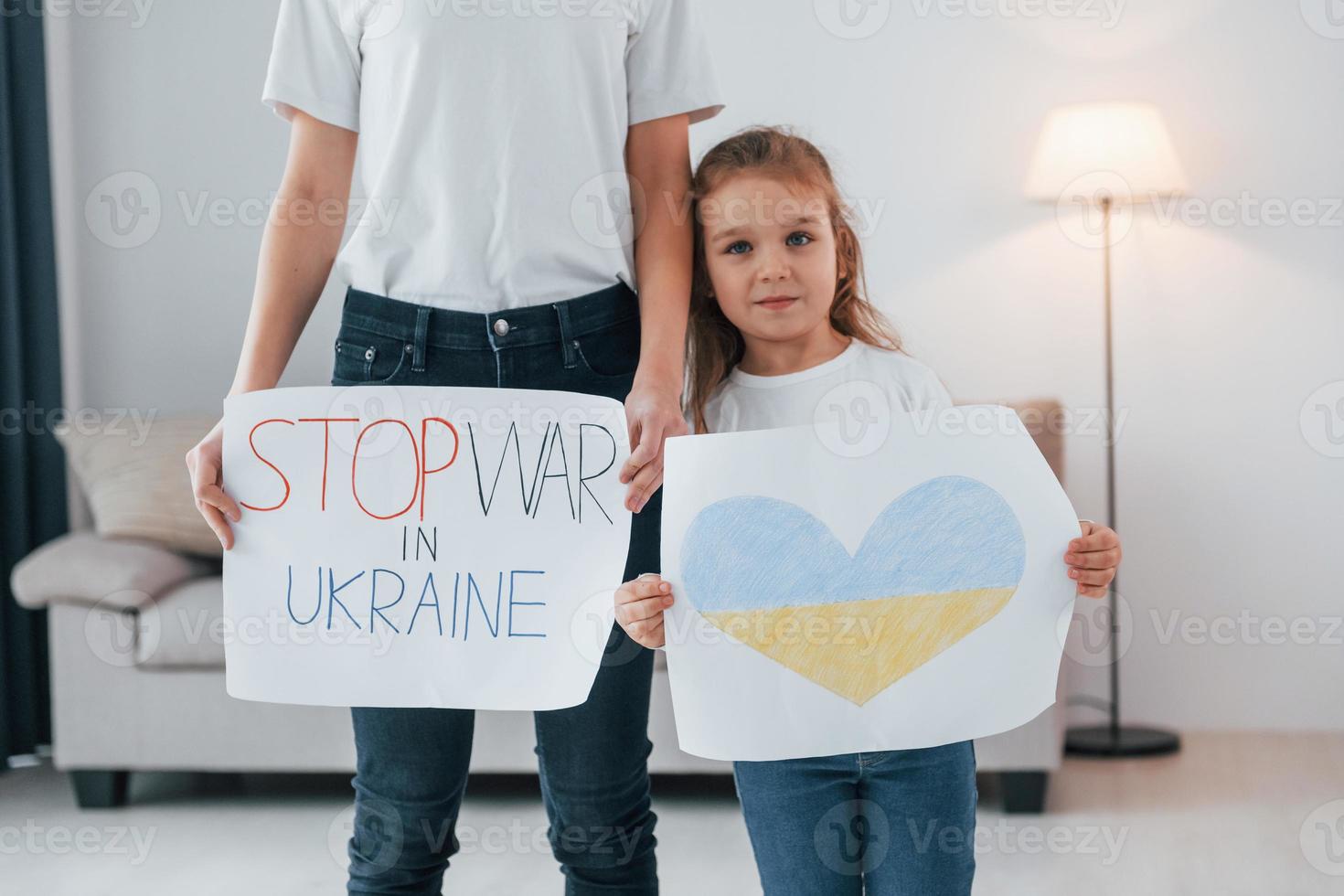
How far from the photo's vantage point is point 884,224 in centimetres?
283

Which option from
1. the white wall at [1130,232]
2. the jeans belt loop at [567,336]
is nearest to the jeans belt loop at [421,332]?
the jeans belt loop at [567,336]

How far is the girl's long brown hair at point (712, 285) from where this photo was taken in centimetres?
114

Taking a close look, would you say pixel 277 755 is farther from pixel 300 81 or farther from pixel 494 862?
pixel 300 81

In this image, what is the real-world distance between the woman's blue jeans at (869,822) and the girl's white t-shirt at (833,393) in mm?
300

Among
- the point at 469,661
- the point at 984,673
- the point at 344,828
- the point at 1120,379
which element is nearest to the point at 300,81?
the point at 469,661

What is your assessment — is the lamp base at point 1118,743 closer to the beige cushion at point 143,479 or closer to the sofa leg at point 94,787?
the beige cushion at point 143,479

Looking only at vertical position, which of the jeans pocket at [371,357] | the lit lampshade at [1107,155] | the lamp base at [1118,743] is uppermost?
the lit lampshade at [1107,155]

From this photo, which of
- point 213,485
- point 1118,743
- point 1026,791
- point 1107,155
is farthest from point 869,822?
point 1107,155

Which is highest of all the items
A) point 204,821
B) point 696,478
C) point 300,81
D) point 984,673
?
point 300,81

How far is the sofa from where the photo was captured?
2.21m

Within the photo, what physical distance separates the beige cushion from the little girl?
5.10 feet

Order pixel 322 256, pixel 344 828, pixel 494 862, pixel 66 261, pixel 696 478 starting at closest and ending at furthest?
1. pixel 696 478
2. pixel 322 256
3. pixel 494 862
4. pixel 344 828
5. pixel 66 261

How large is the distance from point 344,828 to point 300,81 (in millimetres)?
1557

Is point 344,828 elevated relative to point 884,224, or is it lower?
lower
